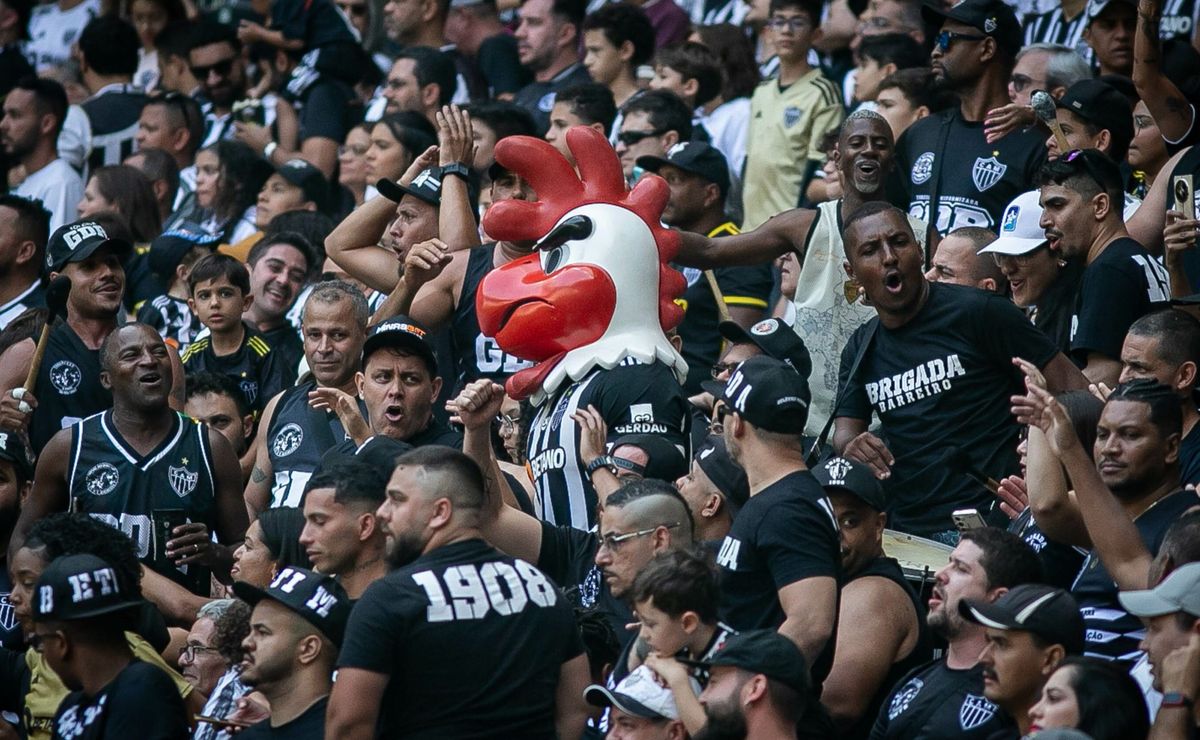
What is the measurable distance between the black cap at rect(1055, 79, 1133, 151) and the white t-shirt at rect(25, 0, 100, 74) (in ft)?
32.6

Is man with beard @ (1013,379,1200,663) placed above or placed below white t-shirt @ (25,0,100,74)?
above

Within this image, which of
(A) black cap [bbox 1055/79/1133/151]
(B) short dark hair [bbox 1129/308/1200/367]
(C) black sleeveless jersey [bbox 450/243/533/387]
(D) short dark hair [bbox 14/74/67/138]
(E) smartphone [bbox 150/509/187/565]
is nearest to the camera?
(B) short dark hair [bbox 1129/308/1200/367]

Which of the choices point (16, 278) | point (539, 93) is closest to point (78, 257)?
point (16, 278)

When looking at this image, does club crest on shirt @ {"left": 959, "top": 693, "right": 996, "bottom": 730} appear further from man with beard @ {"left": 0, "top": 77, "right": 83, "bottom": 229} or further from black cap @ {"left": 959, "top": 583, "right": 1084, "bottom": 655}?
man with beard @ {"left": 0, "top": 77, "right": 83, "bottom": 229}

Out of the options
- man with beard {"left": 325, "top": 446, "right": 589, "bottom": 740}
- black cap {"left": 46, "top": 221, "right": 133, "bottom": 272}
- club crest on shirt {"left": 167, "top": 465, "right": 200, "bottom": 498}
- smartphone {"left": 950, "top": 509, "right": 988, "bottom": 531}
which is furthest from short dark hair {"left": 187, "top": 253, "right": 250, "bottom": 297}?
smartphone {"left": 950, "top": 509, "right": 988, "bottom": 531}

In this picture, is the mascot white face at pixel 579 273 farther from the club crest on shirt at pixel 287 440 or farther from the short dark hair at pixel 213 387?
the short dark hair at pixel 213 387

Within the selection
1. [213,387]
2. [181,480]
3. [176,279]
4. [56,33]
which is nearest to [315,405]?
[181,480]

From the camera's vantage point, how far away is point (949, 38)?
9492 millimetres

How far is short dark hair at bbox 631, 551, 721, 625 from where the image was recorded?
5836mm

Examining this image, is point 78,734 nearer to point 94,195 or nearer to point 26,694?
point 26,694

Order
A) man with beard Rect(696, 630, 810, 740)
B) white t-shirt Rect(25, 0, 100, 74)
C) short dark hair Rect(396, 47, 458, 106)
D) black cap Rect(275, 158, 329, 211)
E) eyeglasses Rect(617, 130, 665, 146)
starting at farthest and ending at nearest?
1. white t-shirt Rect(25, 0, 100, 74)
2. short dark hair Rect(396, 47, 458, 106)
3. black cap Rect(275, 158, 329, 211)
4. eyeglasses Rect(617, 130, 665, 146)
5. man with beard Rect(696, 630, 810, 740)

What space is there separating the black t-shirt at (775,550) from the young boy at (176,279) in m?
5.18

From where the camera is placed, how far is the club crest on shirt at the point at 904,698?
611cm

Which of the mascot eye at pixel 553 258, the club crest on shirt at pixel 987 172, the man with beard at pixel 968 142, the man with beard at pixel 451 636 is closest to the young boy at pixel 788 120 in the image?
the man with beard at pixel 968 142
